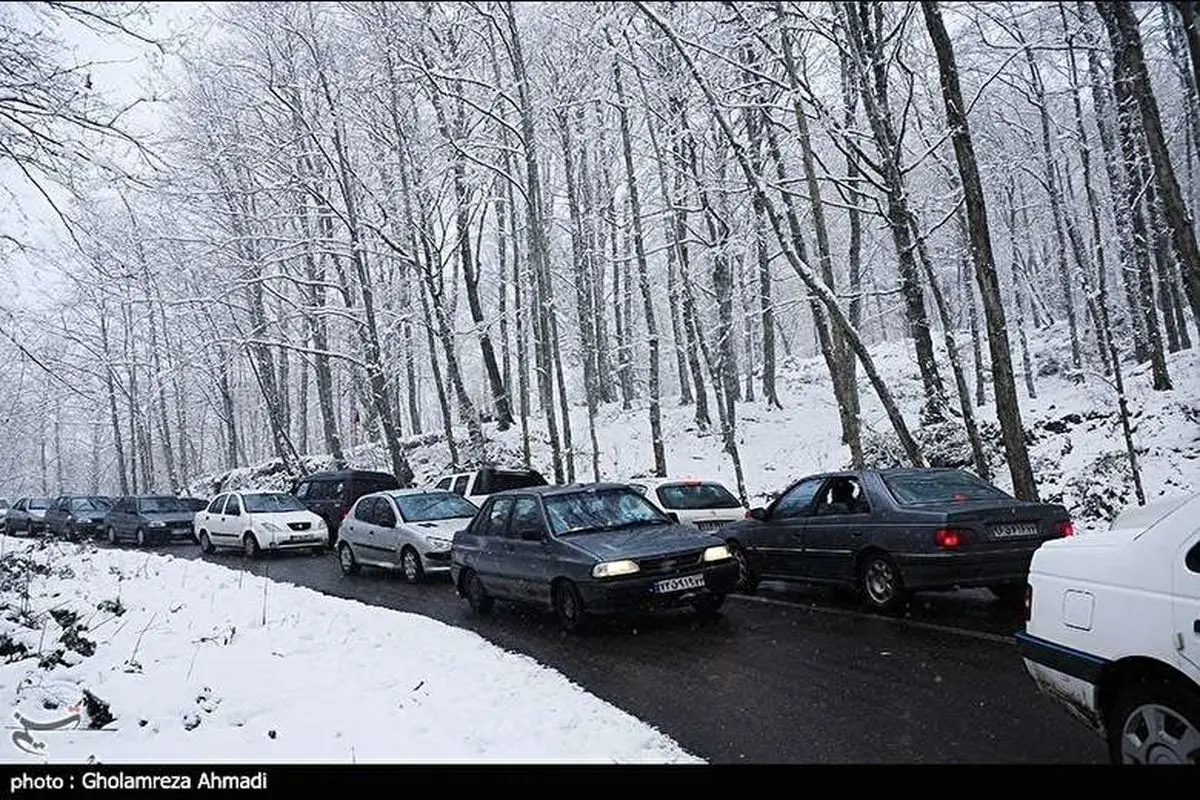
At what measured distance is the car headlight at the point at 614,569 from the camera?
8430 millimetres

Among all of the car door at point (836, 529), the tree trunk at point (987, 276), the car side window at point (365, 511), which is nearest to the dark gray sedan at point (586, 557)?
the car door at point (836, 529)

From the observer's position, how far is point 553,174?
104 ft

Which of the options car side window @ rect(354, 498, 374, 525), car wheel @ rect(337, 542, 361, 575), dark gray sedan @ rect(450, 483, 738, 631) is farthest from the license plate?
car wheel @ rect(337, 542, 361, 575)

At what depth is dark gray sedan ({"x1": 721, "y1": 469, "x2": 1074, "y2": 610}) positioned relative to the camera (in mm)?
8094

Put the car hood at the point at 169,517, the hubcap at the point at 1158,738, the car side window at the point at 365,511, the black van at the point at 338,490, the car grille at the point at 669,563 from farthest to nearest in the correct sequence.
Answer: the car hood at the point at 169,517, the black van at the point at 338,490, the car side window at the point at 365,511, the car grille at the point at 669,563, the hubcap at the point at 1158,738

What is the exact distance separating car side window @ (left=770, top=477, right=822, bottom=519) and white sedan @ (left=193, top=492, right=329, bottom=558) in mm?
12580

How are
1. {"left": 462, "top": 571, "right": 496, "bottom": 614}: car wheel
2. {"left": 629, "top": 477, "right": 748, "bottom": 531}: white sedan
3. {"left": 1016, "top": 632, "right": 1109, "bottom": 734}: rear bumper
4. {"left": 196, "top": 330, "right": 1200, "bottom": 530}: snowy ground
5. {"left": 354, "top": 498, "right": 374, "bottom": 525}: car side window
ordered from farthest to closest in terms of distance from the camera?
1. {"left": 196, "top": 330, "right": 1200, "bottom": 530}: snowy ground
2. {"left": 354, "top": 498, "right": 374, "bottom": 525}: car side window
3. {"left": 629, "top": 477, "right": 748, "bottom": 531}: white sedan
4. {"left": 462, "top": 571, "right": 496, "bottom": 614}: car wheel
5. {"left": 1016, "top": 632, "right": 1109, "bottom": 734}: rear bumper

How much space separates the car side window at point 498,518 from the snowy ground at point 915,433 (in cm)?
952

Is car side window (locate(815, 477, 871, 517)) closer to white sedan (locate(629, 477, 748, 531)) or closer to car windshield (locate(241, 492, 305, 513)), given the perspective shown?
white sedan (locate(629, 477, 748, 531))

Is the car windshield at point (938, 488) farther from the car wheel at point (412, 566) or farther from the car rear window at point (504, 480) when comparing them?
the car rear window at point (504, 480)

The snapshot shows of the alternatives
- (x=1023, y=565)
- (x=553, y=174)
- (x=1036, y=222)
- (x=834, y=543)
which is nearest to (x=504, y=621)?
(x=834, y=543)

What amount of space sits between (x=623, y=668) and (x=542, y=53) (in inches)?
679

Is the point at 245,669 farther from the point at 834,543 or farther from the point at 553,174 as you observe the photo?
the point at 553,174

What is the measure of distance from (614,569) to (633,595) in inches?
12.6
